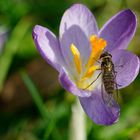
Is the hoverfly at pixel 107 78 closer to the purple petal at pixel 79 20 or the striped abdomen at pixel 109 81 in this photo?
the striped abdomen at pixel 109 81

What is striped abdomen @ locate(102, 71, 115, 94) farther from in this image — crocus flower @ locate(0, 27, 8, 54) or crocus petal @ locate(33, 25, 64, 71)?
crocus flower @ locate(0, 27, 8, 54)

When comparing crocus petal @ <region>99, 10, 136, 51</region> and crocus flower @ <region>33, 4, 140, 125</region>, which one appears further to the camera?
crocus petal @ <region>99, 10, 136, 51</region>

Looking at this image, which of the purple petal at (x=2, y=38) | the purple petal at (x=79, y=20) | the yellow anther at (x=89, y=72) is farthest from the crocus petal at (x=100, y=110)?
the purple petal at (x=2, y=38)

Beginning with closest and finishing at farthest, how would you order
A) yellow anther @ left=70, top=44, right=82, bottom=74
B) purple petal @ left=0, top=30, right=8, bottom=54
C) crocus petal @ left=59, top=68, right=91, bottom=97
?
crocus petal @ left=59, top=68, right=91, bottom=97 < yellow anther @ left=70, top=44, right=82, bottom=74 < purple petal @ left=0, top=30, right=8, bottom=54

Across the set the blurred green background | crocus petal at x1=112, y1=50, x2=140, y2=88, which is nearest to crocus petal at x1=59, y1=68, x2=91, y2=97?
crocus petal at x1=112, y1=50, x2=140, y2=88

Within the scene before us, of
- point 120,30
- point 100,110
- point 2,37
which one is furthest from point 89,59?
point 2,37
